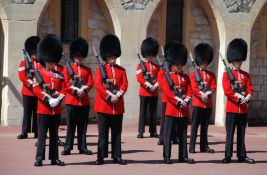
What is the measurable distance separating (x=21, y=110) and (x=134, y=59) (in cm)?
223

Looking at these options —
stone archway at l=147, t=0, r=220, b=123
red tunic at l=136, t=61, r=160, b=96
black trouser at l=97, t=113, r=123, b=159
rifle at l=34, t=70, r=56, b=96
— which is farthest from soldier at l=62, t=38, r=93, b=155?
stone archway at l=147, t=0, r=220, b=123

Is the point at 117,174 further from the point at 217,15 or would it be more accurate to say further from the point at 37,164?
the point at 217,15

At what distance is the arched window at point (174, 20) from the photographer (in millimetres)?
13352

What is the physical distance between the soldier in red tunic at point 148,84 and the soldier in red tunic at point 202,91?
1342 millimetres

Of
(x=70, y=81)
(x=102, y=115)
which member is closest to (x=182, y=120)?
(x=102, y=115)

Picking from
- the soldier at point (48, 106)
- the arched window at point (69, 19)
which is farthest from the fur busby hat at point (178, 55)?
the arched window at point (69, 19)

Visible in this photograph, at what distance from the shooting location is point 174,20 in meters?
13.4

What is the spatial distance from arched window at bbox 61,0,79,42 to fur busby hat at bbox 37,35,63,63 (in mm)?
4246

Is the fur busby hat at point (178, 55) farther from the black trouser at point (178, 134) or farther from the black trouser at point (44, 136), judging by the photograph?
the black trouser at point (44, 136)

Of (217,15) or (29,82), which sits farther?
(217,15)

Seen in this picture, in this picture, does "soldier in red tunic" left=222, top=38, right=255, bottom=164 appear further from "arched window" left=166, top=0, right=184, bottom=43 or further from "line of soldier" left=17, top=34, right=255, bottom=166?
"arched window" left=166, top=0, right=184, bottom=43

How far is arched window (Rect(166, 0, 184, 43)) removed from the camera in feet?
43.8

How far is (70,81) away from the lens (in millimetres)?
9117

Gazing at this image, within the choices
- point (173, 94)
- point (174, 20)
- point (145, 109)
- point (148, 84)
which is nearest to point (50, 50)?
point (173, 94)
